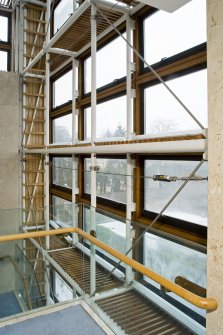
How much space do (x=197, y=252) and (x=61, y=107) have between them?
4.15 metres

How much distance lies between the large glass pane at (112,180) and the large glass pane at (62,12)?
2.90 metres

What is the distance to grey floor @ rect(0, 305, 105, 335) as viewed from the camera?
1.61 meters

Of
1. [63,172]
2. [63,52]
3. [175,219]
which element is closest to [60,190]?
[63,172]

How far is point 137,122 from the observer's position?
304 cm

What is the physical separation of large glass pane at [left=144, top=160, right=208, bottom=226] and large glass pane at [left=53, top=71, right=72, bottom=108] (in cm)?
271

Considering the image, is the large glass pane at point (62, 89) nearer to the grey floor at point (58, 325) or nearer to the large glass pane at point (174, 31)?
the large glass pane at point (174, 31)

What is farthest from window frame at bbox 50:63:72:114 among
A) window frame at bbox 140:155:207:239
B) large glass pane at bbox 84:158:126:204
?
window frame at bbox 140:155:207:239

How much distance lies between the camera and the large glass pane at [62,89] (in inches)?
198

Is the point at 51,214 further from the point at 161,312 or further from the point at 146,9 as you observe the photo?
the point at 146,9

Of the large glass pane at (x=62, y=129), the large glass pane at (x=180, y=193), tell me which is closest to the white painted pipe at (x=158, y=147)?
the large glass pane at (x=180, y=193)

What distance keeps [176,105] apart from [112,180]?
1.36 meters

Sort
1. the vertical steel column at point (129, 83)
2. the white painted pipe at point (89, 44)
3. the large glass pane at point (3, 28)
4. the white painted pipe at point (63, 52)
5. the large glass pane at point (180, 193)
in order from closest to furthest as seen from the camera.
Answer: the large glass pane at point (180, 193), the vertical steel column at point (129, 83), the white painted pipe at point (89, 44), the white painted pipe at point (63, 52), the large glass pane at point (3, 28)

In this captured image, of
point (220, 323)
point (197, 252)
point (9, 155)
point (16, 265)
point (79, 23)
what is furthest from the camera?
point (9, 155)

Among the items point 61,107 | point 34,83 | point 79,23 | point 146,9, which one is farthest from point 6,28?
point 146,9
